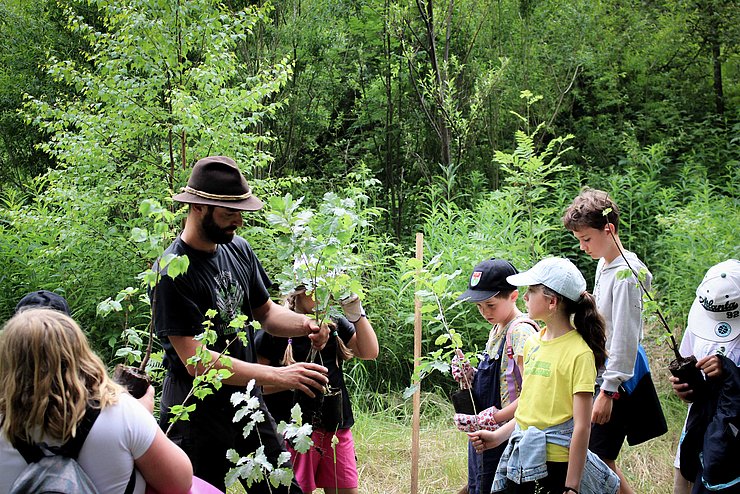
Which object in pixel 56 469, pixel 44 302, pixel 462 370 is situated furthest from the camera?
pixel 462 370

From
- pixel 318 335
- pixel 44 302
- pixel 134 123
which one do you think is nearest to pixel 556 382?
pixel 318 335

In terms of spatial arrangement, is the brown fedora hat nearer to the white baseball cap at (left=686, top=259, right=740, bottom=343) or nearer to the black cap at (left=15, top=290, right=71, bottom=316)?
the black cap at (left=15, top=290, right=71, bottom=316)

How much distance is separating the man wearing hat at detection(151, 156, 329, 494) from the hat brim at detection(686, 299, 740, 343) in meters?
1.65

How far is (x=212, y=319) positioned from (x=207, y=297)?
89mm

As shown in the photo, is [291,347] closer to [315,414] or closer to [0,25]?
[315,414]

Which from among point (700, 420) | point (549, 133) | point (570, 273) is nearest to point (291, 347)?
point (570, 273)

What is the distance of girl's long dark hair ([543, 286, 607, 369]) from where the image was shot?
2.80 metres

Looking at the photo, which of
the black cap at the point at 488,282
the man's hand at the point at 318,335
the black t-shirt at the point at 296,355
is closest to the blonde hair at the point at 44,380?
the man's hand at the point at 318,335

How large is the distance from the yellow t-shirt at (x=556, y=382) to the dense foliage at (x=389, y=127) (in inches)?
103

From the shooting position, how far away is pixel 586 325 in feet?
9.23

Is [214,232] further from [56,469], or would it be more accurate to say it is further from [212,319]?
[56,469]

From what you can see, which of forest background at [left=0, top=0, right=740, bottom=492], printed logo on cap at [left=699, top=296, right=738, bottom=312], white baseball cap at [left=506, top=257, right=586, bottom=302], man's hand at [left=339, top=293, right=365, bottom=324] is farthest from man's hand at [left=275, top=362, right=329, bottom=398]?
forest background at [left=0, top=0, right=740, bottom=492]

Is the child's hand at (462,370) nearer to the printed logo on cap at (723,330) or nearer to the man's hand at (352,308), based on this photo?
the man's hand at (352,308)

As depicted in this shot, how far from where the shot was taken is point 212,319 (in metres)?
2.80
